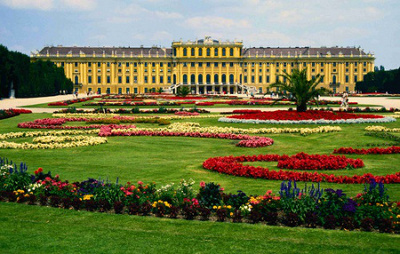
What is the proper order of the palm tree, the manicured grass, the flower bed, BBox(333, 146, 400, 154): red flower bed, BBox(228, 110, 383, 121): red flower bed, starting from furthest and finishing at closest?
the palm tree < BBox(228, 110, 383, 121): red flower bed < the flower bed < BBox(333, 146, 400, 154): red flower bed < the manicured grass

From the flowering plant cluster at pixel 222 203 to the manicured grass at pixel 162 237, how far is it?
22 cm

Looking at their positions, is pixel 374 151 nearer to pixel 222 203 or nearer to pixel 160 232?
pixel 222 203

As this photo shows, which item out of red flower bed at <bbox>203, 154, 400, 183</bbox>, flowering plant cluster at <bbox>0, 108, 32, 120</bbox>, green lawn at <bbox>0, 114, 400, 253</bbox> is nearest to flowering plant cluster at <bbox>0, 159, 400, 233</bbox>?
green lawn at <bbox>0, 114, 400, 253</bbox>

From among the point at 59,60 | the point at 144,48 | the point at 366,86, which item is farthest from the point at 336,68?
the point at 59,60

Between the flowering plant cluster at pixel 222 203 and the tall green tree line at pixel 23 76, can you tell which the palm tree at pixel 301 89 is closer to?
the flowering plant cluster at pixel 222 203

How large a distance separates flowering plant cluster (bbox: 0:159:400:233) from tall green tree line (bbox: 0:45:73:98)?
52.1 meters

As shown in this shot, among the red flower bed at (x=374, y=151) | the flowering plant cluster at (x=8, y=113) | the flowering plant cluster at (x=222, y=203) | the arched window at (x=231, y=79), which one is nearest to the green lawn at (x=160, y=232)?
the flowering plant cluster at (x=222, y=203)

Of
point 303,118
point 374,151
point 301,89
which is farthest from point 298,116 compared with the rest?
point 374,151

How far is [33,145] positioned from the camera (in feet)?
49.8

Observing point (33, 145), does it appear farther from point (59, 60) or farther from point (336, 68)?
point (336, 68)

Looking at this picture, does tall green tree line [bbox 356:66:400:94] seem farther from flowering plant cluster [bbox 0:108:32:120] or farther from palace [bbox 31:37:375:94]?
flowering plant cluster [bbox 0:108:32:120]

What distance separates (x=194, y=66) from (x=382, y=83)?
40.9 m

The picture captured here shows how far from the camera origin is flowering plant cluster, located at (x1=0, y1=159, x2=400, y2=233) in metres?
6.91

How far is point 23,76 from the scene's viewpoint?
6231cm
